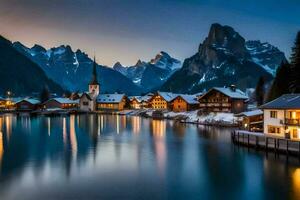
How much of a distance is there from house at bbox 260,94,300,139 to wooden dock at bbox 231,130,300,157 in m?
1.90

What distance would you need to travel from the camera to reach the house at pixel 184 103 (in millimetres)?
143462

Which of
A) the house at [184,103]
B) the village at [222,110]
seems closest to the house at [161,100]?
the village at [222,110]

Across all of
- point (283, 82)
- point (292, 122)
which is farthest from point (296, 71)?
point (292, 122)

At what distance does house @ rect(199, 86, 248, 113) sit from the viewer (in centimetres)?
11381

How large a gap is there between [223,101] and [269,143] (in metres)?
63.9

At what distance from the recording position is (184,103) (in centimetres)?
14525

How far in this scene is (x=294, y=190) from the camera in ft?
105

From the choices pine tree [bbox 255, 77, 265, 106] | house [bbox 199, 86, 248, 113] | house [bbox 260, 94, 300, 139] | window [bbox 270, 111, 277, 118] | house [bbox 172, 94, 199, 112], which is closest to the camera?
house [bbox 260, 94, 300, 139]

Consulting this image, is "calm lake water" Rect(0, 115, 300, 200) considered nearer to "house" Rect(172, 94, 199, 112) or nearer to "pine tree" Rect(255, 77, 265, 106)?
"pine tree" Rect(255, 77, 265, 106)

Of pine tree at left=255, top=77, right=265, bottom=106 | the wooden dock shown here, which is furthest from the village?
pine tree at left=255, top=77, right=265, bottom=106

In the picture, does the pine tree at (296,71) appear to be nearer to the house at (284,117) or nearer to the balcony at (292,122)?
the house at (284,117)

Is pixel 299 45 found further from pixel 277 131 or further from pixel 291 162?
pixel 291 162

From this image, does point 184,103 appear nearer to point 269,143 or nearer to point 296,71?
point 296,71

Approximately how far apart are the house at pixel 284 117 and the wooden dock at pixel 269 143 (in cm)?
190
